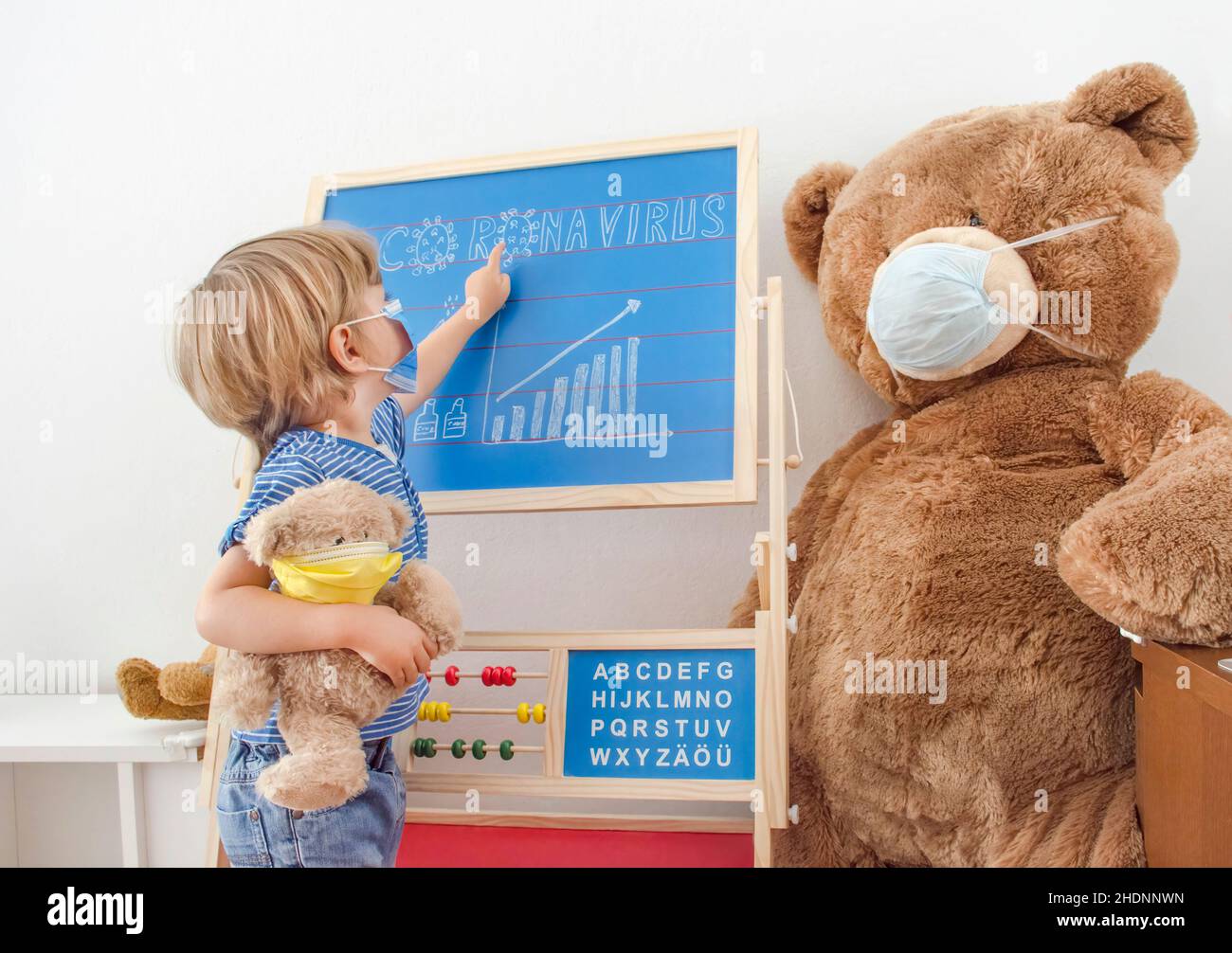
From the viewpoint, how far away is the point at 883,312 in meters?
1.44

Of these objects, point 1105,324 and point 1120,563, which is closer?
point 1120,563

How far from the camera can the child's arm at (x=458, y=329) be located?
5.31 feet

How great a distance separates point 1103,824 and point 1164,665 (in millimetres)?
234

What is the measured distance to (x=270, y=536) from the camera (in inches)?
45.0

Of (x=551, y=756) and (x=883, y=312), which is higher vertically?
(x=883, y=312)

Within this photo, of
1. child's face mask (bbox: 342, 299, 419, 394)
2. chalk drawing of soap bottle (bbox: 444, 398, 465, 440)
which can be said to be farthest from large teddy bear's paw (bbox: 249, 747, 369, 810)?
chalk drawing of soap bottle (bbox: 444, 398, 465, 440)

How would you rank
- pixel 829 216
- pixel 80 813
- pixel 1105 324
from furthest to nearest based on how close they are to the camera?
pixel 80 813 < pixel 829 216 < pixel 1105 324

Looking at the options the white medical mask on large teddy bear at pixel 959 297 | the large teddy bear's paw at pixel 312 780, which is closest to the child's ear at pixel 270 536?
the large teddy bear's paw at pixel 312 780

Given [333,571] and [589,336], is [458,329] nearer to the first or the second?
[589,336]

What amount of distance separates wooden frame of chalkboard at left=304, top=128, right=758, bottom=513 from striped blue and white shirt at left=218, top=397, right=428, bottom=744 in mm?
187

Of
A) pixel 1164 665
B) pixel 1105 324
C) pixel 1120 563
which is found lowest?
pixel 1164 665
